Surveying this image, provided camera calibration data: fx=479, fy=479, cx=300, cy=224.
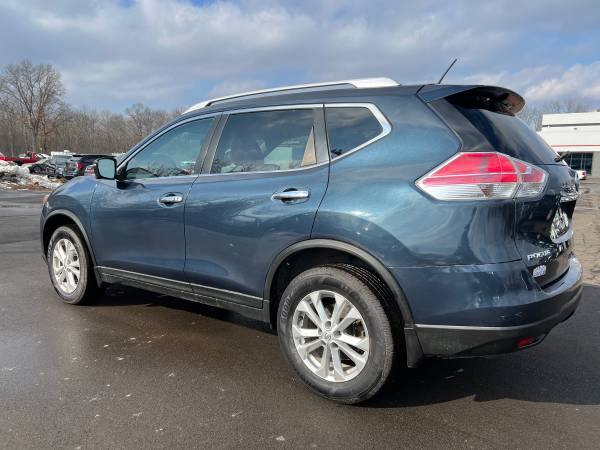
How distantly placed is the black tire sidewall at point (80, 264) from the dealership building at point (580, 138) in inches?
2426

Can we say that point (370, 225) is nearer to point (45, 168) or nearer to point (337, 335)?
point (337, 335)

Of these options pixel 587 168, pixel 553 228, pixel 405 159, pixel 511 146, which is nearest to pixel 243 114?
pixel 405 159

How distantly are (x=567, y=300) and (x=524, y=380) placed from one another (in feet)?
2.62

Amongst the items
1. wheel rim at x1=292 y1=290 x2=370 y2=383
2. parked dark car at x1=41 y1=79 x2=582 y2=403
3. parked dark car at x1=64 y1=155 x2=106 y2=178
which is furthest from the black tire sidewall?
parked dark car at x1=64 y1=155 x2=106 y2=178

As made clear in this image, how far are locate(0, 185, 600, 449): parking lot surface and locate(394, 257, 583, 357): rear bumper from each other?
1.61 feet

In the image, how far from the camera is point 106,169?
13.7 ft

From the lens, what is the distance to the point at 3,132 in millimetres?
92812

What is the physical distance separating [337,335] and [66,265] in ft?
10.6

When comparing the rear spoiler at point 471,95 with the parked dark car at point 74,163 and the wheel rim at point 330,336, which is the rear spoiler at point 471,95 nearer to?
the wheel rim at point 330,336

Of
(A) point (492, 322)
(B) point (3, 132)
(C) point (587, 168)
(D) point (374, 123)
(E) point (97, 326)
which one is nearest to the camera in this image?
(A) point (492, 322)

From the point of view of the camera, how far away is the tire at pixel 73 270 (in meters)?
4.61

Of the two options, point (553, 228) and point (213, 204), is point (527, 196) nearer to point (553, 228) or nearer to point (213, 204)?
point (553, 228)

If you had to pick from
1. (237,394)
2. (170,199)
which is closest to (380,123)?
(170,199)

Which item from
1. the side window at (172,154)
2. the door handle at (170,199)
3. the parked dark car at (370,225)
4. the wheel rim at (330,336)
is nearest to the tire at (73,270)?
the side window at (172,154)
